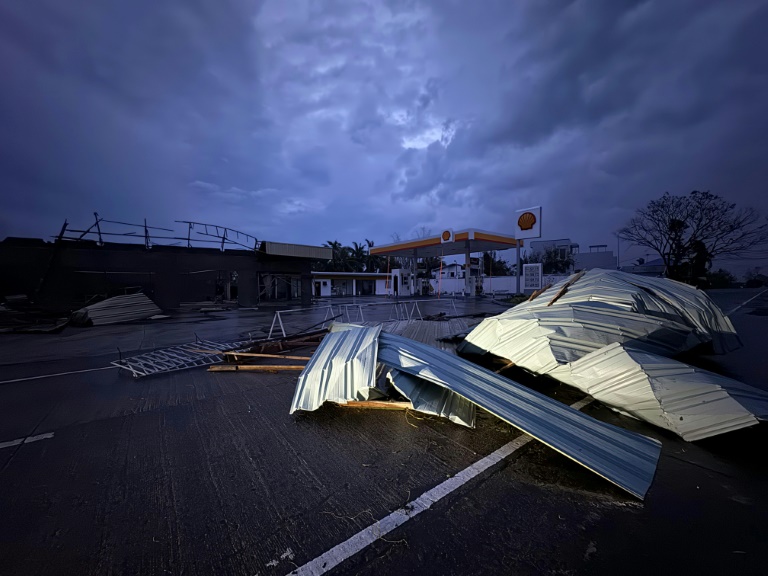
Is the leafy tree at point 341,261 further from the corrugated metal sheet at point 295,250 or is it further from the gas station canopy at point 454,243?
the corrugated metal sheet at point 295,250

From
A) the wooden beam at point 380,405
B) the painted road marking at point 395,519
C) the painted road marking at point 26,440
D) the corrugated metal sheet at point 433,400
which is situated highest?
the corrugated metal sheet at point 433,400

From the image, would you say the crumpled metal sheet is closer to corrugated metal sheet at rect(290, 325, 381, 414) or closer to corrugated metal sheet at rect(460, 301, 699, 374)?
corrugated metal sheet at rect(290, 325, 381, 414)

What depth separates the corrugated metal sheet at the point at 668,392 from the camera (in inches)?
108

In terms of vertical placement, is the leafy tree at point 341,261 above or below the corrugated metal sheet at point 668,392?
above

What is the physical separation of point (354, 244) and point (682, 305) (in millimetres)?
44050

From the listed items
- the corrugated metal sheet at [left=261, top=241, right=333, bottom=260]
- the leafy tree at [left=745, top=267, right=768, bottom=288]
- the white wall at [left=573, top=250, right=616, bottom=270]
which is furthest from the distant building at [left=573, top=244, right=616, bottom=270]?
the corrugated metal sheet at [left=261, top=241, right=333, bottom=260]

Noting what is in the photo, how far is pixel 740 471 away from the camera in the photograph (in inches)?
99.3

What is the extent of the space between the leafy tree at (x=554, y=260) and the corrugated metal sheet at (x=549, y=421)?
180 feet

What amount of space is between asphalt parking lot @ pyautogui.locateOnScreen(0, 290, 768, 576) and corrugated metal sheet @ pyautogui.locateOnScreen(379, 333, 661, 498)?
163 millimetres

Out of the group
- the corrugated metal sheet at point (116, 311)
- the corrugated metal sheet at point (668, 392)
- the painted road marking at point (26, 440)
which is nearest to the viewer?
the corrugated metal sheet at point (668, 392)

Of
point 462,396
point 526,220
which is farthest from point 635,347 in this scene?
point 526,220

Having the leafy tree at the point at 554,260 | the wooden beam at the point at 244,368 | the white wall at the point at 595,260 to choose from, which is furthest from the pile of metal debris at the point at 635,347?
the white wall at the point at 595,260

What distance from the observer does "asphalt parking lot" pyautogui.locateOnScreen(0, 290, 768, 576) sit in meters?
1.74

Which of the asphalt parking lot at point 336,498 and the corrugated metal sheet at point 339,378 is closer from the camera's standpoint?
the asphalt parking lot at point 336,498
